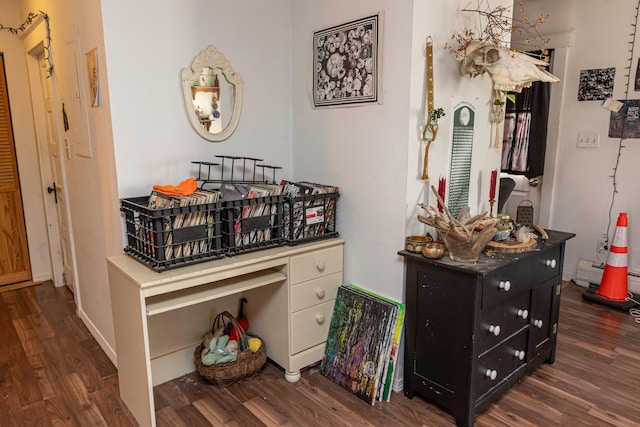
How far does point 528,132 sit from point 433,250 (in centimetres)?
251

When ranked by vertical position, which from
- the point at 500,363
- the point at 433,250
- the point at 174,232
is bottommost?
the point at 500,363

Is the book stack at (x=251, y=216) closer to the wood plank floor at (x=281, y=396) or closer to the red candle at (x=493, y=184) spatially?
the wood plank floor at (x=281, y=396)

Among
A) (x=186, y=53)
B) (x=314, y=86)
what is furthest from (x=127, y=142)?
(x=314, y=86)

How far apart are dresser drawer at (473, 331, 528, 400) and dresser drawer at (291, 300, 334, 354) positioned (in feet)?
2.77

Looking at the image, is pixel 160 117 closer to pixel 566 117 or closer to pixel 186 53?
pixel 186 53

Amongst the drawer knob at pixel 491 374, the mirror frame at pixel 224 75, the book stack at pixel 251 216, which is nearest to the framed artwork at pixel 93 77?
the mirror frame at pixel 224 75

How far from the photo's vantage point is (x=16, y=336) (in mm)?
2910

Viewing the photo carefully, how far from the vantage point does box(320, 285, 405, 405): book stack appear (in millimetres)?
2172

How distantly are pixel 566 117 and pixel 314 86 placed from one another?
8.15 feet

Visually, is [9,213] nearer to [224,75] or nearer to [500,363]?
[224,75]

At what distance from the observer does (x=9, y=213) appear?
145 inches

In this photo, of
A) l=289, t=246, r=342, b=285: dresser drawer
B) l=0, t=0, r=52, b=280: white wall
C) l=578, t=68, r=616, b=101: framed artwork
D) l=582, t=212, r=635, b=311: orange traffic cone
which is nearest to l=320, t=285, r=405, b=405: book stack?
l=289, t=246, r=342, b=285: dresser drawer

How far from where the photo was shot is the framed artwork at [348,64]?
217cm

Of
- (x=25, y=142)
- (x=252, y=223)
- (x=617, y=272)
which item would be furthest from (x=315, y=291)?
(x=25, y=142)
